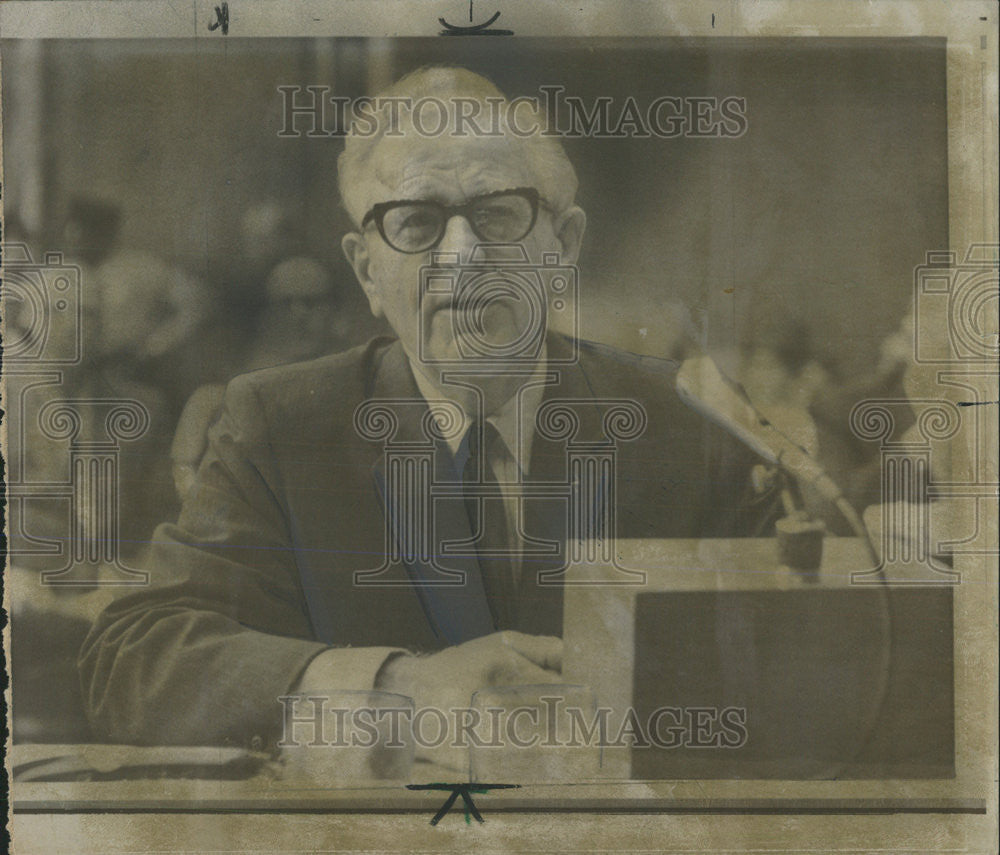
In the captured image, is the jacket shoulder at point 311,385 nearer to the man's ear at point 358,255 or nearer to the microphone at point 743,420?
the man's ear at point 358,255

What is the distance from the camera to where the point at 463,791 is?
4.25 meters

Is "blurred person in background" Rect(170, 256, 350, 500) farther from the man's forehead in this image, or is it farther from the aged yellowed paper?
the man's forehead

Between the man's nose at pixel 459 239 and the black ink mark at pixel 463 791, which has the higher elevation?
the man's nose at pixel 459 239

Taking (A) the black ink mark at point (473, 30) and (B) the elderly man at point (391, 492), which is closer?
(B) the elderly man at point (391, 492)

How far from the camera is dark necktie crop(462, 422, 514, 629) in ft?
13.8

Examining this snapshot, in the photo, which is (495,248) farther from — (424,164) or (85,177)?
(85,177)

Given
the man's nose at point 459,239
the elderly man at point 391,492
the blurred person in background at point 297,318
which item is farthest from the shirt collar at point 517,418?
the man's nose at point 459,239

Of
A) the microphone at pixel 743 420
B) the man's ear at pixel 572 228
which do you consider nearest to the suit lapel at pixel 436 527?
the man's ear at pixel 572 228

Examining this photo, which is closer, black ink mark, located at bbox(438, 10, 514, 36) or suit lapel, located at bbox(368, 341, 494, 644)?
suit lapel, located at bbox(368, 341, 494, 644)

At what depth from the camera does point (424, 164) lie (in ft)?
13.9

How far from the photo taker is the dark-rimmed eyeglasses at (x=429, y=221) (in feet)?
13.9

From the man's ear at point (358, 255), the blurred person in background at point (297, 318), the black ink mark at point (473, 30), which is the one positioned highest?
the black ink mark at point (473, 30)

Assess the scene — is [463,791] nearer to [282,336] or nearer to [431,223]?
[282,336]

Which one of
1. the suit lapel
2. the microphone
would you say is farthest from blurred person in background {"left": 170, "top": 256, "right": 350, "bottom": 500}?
the microphone
